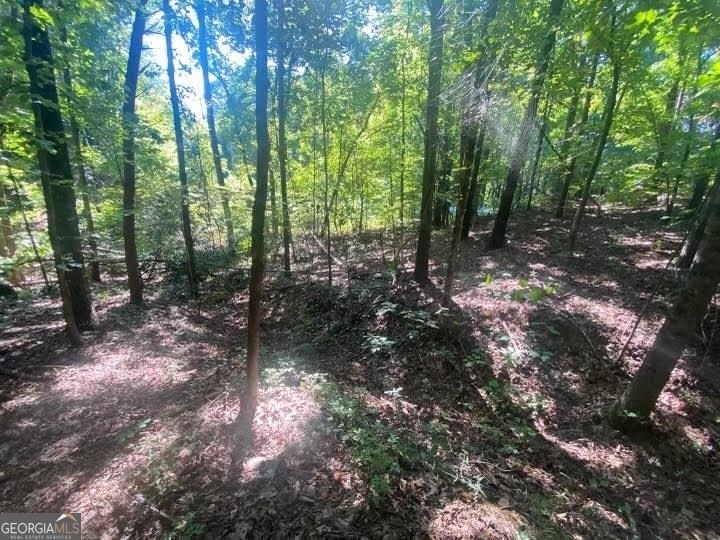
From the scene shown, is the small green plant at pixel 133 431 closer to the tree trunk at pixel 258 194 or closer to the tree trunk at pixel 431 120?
the tree trunk at pixel 258 194

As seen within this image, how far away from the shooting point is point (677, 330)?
354 cm

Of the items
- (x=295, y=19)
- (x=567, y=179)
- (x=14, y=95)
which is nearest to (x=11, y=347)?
(x=14, y=95)

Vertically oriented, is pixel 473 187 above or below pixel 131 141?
below

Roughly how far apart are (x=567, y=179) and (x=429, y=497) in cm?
1273

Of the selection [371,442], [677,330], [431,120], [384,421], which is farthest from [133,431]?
[431,120]

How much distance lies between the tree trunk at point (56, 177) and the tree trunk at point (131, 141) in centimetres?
117

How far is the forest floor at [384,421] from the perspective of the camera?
2.80 m

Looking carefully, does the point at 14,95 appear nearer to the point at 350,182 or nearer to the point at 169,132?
the point at 350,182

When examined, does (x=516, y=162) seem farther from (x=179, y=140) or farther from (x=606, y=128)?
(x=179, y=140)

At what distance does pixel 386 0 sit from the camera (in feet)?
→ 23.1

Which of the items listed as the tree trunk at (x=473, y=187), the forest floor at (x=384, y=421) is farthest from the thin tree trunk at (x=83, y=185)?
the tree trunk at (x=473, y=187)

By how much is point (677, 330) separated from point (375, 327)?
467 centimetres

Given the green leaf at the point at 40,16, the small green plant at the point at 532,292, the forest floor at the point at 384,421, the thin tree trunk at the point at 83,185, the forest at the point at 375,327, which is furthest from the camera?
the thin tree trunk at the point at 83,185

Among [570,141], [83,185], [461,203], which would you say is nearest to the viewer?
[461,203]
